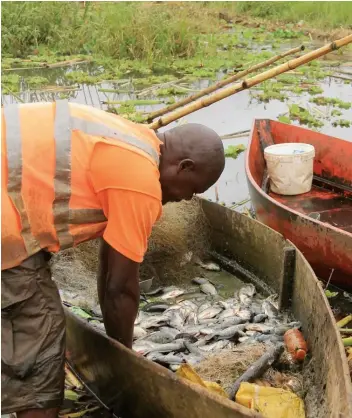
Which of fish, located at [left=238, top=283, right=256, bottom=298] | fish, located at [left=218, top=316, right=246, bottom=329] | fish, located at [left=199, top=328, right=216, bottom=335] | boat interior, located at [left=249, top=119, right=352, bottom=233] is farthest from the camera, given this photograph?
boat interior, located at [left=249, top=119, right=352, bottom=233]

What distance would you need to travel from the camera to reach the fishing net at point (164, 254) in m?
5.72

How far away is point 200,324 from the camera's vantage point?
16.4 feet

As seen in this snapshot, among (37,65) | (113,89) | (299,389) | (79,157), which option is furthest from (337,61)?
(79,157)

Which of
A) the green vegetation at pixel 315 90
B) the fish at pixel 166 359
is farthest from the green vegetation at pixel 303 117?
the fish at pixel 166 359

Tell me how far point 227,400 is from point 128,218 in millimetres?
1029

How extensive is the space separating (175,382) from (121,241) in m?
0.92

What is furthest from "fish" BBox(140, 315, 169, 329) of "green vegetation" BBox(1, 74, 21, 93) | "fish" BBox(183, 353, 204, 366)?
"green vegetation" BBox(1, 74, 21, 93)

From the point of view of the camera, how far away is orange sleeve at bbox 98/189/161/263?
8.99 ft

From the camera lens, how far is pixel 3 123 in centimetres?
276

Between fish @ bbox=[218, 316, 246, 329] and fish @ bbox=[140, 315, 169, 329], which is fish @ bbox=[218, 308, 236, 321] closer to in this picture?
fish @ bbox=[218, 316, 246, 329]

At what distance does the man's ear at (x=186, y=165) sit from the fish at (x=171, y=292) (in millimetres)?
2763

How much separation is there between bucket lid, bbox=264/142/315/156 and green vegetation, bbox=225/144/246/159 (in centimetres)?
253

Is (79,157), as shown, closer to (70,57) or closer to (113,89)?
(113,89)

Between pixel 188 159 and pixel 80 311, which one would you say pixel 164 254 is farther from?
pixel 188 159
